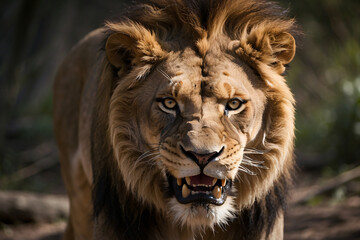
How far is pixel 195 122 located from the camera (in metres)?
2.75

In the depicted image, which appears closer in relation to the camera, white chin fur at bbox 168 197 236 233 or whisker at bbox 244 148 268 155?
white chin fur at bbox 168 197 236 233

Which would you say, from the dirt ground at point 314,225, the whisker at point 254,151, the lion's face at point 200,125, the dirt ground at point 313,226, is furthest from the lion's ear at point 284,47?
the dirt ground at point 313,226

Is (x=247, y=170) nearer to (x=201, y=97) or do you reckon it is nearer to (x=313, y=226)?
(x=201, y=97)

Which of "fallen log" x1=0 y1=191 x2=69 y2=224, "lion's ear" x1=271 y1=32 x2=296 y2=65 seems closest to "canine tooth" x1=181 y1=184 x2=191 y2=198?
"lion's ear" x1=271 y1=32 x2=296 y2=65

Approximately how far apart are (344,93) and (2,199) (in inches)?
179

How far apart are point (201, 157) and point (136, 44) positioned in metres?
0.82

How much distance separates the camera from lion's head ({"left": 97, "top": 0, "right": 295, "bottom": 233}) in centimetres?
285

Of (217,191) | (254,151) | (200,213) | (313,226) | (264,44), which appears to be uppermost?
(264,44)

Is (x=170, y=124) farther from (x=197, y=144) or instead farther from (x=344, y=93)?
(x=344, y=93)

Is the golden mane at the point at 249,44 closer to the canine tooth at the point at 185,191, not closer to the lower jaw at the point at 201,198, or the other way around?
the lower jaw at the point at 201,198

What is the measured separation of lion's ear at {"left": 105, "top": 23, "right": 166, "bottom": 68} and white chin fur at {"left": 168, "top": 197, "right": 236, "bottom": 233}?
31.9 inches

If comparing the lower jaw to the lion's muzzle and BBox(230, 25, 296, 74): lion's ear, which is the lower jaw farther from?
BBox(230, 25, 296, 74): lion's ear

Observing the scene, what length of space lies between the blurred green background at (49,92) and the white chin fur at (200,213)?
295 cm

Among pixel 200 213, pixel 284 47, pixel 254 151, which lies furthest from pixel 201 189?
pixel 284 47
